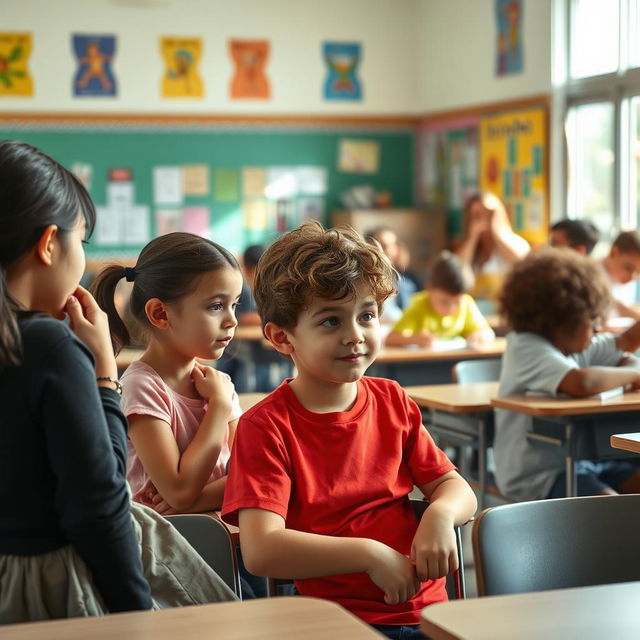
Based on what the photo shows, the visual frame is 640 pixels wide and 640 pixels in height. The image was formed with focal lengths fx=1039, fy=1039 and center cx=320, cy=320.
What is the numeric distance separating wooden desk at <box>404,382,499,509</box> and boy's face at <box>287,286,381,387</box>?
1.65 m

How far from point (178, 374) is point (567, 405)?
138 cm

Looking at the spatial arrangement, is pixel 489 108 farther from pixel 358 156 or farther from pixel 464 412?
pixel 464 412

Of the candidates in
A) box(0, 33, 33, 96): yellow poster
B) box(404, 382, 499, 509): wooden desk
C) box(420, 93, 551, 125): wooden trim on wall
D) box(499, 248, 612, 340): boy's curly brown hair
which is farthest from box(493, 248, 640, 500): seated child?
box(0, 33, 33, 96): yellow poster

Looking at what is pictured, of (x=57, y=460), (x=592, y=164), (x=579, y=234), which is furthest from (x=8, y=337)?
(x=592, y=164)

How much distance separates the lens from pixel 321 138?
8828 millimetres

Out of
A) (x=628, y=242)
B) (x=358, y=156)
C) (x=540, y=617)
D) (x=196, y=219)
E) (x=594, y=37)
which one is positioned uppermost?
(x=594, y=37)

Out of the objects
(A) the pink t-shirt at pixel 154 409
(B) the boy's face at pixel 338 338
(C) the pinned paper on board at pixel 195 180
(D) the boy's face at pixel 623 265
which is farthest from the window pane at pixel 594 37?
(B) the boy's face at pixel 338 338

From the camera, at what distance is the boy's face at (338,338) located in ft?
5.77

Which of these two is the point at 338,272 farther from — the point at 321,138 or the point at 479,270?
the point at 321,138

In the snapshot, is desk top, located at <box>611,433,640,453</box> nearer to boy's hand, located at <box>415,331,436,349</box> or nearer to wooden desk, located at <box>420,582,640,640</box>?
wooden desk, located at <box>420,582,640,640</box>

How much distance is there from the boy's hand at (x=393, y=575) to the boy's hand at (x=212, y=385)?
59cm

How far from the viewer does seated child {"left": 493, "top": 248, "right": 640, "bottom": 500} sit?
315 cm

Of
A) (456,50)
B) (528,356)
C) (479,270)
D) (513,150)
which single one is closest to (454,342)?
(528,356)

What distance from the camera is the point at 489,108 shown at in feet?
26.0
